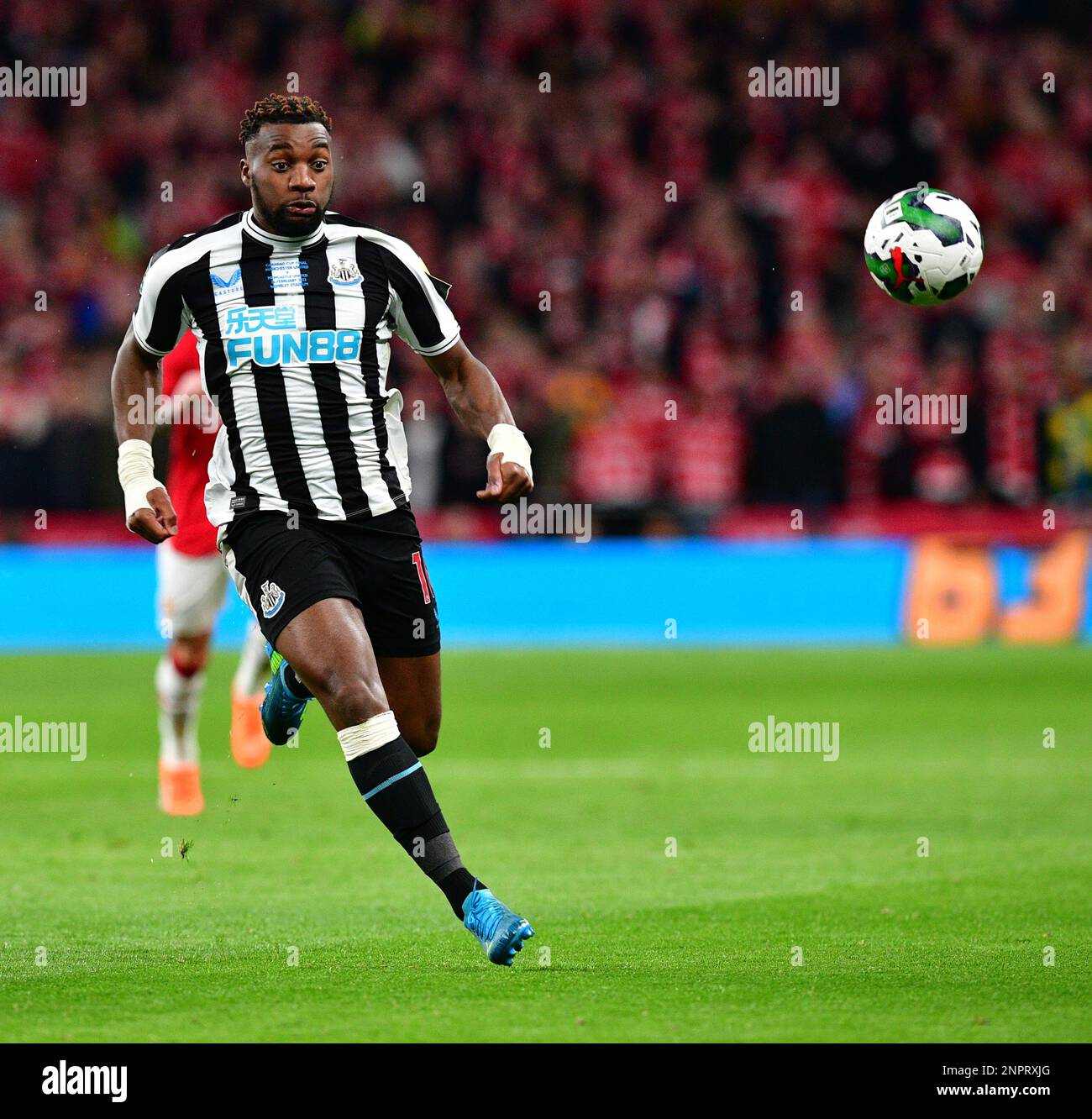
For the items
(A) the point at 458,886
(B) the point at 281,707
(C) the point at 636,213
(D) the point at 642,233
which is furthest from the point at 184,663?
(C) the point at 636,213

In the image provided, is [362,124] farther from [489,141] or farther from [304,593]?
[304,593]

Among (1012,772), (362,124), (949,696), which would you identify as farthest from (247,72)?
(1012,772)

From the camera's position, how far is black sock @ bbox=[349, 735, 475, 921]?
547 cm

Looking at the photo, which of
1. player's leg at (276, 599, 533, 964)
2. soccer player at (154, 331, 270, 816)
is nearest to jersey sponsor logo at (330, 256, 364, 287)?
player's leg at (276, 599, 533, 964)

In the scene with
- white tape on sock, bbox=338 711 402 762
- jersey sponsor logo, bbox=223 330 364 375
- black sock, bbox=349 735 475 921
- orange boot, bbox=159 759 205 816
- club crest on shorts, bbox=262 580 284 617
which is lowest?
orange boot, bbox=159 759 205 816

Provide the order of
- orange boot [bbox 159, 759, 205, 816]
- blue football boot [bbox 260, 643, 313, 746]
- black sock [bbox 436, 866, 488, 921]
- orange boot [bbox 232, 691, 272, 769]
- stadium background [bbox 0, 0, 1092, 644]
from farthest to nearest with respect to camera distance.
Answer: stadium background [bbox 0, 0, 1092, 644]
orange boot [bbox 232, 691, 272, 769]
orange boot [bbox 159, 759, 205, 816]
blue football boot [bbox 260, 643, 313, 746]
black sock [bbox 436, 866, 488, 921]

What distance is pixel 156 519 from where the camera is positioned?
5.88 metres

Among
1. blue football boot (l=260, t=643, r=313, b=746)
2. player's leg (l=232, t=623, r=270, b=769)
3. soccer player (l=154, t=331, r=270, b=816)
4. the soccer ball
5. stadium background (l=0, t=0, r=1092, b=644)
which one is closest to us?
blue football boot (l=260, t=643, r=313, b=746)

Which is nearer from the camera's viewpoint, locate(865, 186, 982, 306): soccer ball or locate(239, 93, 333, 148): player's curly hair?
locate(239, 93, 333, 148): player's curly hair

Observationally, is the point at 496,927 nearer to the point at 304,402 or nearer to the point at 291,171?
the point at 304,402

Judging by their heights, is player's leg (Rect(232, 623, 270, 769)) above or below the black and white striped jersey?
below

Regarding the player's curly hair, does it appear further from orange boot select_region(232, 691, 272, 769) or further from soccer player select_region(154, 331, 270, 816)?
orange boot select_region(232, 691, 272, 769)

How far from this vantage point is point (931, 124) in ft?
72.9
